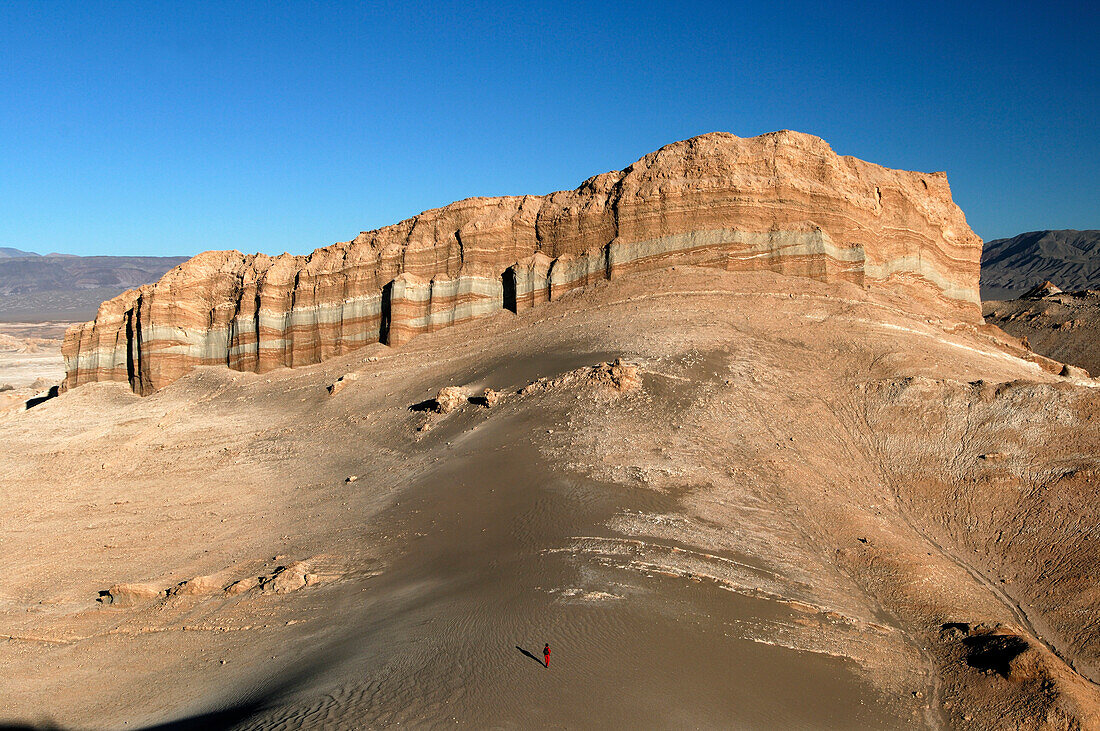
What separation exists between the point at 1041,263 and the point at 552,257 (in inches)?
4913

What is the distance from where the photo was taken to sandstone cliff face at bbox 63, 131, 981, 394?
77.2ft

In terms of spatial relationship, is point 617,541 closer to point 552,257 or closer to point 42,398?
point 552,257

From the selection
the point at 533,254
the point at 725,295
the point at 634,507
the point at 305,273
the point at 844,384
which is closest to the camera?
the point at 634,507

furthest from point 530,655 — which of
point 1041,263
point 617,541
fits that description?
point 1041,263

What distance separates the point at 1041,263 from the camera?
11881 cm

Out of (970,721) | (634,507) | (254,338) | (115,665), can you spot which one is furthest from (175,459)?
(970,721)

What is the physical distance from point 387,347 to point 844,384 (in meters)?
18.2

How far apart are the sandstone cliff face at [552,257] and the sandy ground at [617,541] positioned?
1737 millimetres

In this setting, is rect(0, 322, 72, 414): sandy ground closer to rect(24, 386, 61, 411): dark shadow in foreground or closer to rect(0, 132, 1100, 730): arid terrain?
rect(24, 386, 61, 411): dark shadow in foreground

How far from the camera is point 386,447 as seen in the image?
A: 20.5 m

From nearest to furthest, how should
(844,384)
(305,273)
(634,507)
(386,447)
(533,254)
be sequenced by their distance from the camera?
(634,507) < (844,384) < (386,447) < (533,254) < (305,273)

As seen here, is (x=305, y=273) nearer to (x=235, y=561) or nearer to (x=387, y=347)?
(x=387, y=347)

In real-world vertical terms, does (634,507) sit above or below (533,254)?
below

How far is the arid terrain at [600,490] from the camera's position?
902 cm
